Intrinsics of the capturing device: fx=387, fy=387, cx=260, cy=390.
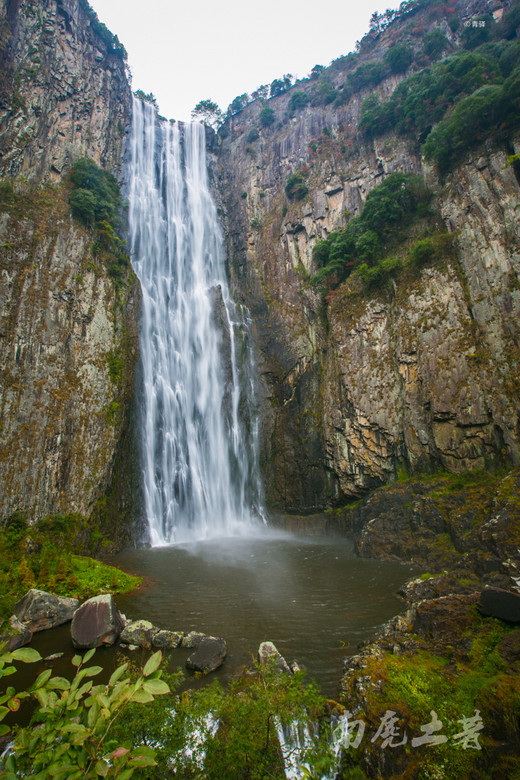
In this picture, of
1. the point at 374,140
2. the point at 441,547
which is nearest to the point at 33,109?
the point at 374,140

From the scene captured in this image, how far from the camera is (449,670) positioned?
18.9ft

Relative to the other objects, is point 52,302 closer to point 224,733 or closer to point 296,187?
point 224,733

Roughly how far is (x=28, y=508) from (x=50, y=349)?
6756mm

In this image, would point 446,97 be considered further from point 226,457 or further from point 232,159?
point 226,457

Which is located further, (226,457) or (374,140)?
(374,140)

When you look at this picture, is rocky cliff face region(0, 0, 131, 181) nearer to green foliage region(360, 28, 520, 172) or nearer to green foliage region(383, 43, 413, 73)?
green foliage region(360, 28, 520, 172)

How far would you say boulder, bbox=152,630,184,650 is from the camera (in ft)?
25.5

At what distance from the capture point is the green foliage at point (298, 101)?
1469 inches

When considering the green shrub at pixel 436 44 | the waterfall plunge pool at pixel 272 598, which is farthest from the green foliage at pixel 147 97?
the waterfall plunge pool at pixel 272 598

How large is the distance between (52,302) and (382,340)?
1575 centimetres

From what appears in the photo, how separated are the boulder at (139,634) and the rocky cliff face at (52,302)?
27.8ft

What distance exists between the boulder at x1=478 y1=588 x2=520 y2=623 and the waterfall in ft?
48.4

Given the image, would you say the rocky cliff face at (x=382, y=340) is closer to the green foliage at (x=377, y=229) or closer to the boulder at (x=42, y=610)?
the green foliage at (x=377, y=229)

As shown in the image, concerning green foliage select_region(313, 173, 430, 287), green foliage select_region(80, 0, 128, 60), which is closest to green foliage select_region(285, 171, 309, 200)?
green foliage select_region(313, 173, 430, 287)
